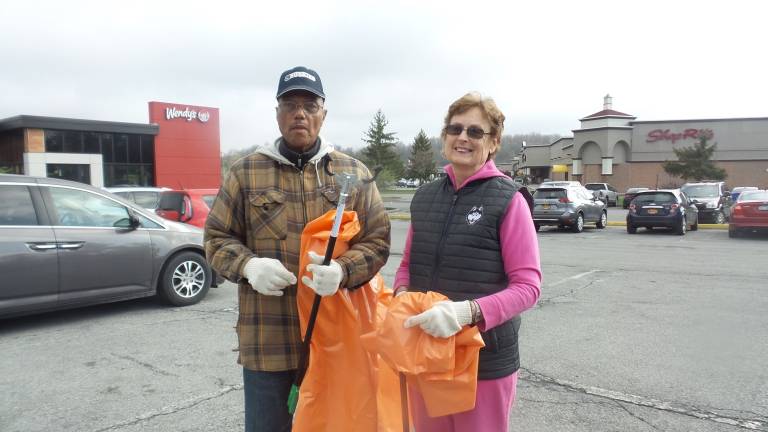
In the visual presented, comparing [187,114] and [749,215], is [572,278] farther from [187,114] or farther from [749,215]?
[187,114]

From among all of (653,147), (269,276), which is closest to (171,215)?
(269,276)

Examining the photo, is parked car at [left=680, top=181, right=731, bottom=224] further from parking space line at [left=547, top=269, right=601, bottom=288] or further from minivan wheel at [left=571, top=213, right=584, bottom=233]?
parking space line at [left=547, top=269, right=601, bottom=288]

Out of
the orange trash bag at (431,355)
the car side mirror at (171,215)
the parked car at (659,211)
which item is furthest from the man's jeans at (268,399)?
the parked car at (659,211)

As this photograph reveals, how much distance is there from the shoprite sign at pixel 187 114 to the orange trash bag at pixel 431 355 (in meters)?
34.1

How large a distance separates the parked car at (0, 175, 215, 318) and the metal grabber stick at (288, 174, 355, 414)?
15.0 feet

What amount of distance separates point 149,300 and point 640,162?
41.8 meters

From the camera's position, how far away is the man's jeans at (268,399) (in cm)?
223

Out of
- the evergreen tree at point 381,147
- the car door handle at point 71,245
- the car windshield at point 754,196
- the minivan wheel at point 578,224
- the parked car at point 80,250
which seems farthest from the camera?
the evergreen tree at point 381,147

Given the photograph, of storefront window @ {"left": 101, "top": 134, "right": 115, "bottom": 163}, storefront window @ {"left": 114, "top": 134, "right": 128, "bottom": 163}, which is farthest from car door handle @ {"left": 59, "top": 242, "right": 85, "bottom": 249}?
storefront window @ {"left": 114, "top": 134, "right": 128, "bottom": 163}

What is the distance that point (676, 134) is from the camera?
40500mm

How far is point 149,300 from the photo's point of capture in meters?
7.18

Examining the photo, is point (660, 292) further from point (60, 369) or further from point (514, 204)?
point (60, 369)

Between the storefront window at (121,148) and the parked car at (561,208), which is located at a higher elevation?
the storefront window at (121,148)

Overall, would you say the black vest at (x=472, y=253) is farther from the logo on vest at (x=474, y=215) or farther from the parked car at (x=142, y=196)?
the parked car at (x=142, y=196)
